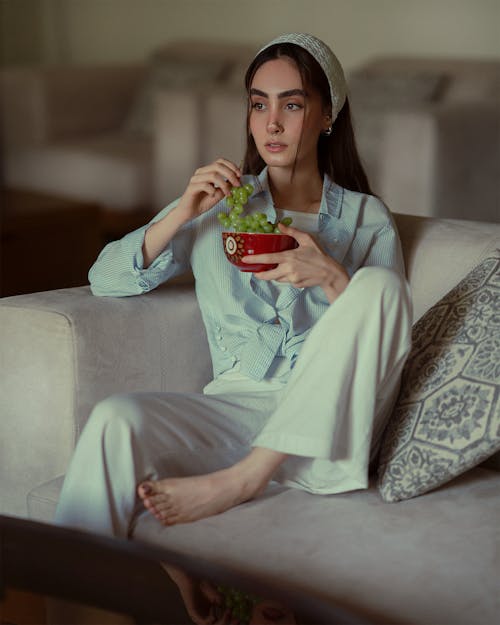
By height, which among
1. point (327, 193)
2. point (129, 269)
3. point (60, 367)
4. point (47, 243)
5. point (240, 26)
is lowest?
point (47, 243)

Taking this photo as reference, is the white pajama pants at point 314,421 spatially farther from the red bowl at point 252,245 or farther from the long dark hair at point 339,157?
Result: the long dark hair at point 339,157

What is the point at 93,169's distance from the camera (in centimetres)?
299

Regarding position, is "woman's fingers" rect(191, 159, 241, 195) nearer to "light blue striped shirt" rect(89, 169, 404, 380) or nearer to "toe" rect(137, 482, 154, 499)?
"light blue striped shirt" rect(89, 169, 404, 380)

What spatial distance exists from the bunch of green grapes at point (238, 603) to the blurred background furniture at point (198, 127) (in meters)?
1.64

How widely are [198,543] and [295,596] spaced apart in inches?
13.8

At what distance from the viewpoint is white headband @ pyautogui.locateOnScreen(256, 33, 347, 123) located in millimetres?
1778

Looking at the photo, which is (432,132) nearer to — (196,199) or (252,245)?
(196,199)

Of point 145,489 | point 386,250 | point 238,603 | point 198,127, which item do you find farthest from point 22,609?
point 198,127

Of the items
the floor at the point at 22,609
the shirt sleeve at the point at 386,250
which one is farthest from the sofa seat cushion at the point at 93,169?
the floor at the point at 22,609

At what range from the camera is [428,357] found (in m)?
1.61

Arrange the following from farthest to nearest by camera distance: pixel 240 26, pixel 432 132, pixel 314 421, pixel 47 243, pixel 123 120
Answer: pixel 47 243 < pixel 123 120 < pixel 240 26 < pixel 432 132 < pixel 314 421

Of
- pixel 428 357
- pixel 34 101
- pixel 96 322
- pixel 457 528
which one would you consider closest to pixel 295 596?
pixel 457 528

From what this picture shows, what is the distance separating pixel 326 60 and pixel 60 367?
2.43 ft

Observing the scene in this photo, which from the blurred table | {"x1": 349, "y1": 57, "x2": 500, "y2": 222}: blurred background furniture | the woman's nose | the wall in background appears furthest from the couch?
the blurred table
